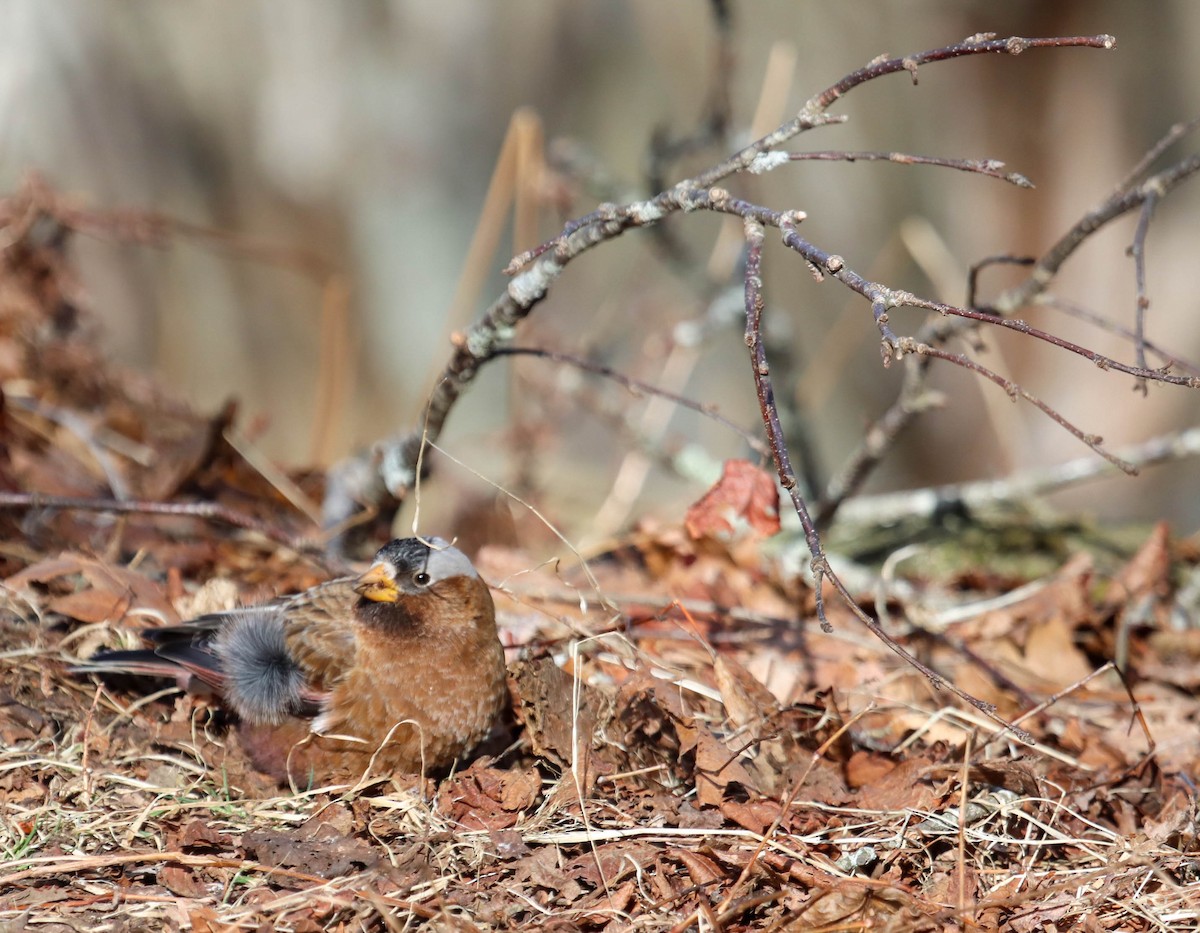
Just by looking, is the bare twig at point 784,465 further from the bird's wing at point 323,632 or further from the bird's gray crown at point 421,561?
the bird's wing at point 323,632

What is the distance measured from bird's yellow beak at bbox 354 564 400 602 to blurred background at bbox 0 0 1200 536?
2.53m

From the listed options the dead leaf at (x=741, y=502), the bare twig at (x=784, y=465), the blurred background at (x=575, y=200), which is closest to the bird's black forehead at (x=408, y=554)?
the dead leaf at (x=741, y=502)

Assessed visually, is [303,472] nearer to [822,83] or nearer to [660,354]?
[660,354]

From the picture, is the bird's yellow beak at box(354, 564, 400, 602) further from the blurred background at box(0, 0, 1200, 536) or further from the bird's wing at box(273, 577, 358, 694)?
the blurred background at box(0, 0, 1200, 536)

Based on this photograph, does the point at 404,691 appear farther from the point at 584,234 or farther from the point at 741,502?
the point at 584,234

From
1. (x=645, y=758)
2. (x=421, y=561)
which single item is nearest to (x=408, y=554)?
(x=421, y=561)

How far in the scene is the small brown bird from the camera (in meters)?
2.94

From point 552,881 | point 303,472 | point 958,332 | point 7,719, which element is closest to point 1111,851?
point 552,881

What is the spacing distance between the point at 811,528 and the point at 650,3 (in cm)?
695

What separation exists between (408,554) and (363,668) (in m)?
0.34

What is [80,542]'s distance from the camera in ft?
12.3

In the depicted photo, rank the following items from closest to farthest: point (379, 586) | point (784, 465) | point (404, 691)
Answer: point (784, 465), point (404, 691), point (379, 586)

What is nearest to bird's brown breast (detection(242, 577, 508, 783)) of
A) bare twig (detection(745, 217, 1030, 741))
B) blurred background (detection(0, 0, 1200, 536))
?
bare twig (detection(745, 217, 1030, 741))

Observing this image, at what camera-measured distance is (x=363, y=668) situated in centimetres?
307
